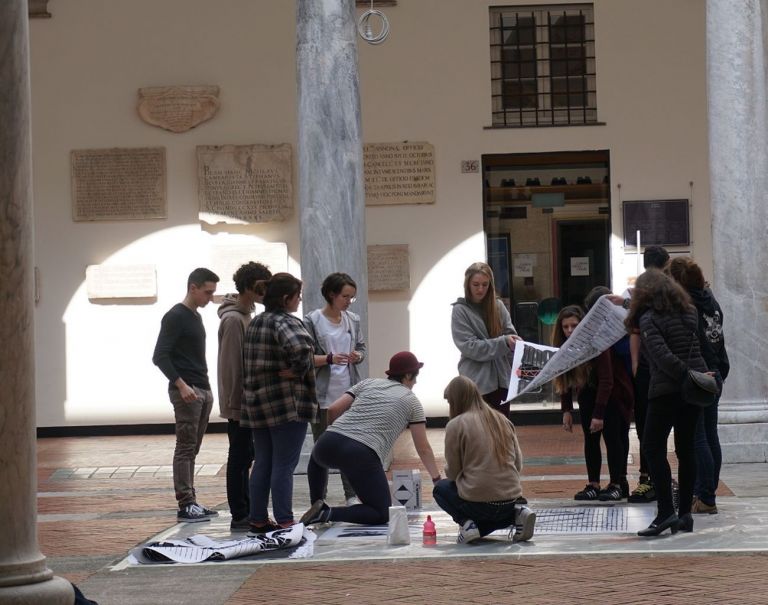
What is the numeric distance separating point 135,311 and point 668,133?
6332 mm

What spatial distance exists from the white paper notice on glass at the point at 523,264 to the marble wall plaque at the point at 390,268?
48.1 inches

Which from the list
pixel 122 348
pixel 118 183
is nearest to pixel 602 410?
pixel 122 348

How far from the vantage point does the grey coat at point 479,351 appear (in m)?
10.1

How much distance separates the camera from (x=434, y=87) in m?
16.8

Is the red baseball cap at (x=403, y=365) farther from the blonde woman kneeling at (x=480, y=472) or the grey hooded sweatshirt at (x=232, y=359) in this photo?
the grey hooded sweatshirt at (x=232, y=359)

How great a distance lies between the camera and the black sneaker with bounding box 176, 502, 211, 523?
1000 cm

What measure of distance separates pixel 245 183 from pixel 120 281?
181 cm

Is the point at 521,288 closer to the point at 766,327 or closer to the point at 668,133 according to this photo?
the point at 668,133

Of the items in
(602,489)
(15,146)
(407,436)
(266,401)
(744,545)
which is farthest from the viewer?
(407,436)

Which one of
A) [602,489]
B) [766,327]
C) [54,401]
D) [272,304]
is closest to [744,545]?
[602,489]

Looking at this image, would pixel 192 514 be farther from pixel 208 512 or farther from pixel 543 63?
pixel 543 63

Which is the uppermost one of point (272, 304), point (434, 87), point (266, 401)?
point (434, 87)

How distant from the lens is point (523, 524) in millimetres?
8336

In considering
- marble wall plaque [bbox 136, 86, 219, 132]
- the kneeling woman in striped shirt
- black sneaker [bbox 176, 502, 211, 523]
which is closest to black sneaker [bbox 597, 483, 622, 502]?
the kneeling woman in striped shirt
